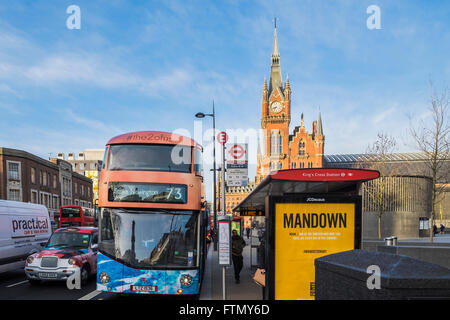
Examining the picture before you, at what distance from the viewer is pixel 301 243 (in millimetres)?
6152

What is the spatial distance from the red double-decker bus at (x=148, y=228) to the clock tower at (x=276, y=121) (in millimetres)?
74129

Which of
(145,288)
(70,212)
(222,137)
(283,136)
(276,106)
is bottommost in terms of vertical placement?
(145,288)

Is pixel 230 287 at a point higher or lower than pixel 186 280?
lower

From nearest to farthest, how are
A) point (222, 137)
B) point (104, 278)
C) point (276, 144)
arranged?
point (104, 278) → point (222, 137) → point (276, 144)

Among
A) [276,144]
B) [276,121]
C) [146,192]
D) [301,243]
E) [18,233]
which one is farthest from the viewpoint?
[276,121]

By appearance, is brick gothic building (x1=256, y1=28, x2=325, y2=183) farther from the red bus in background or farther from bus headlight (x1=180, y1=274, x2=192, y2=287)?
bus headlight (x1=180, y1=274, x2=192, y2=287)

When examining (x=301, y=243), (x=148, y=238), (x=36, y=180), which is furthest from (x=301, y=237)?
(x=36, y=180)

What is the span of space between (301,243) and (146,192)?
373 cm

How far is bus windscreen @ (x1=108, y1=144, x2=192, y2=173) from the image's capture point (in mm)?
7719

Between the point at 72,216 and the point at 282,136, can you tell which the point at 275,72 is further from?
the point at 72,216

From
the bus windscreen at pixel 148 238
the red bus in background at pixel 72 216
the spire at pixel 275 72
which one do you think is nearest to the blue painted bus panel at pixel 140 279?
the bus windscreen at pixel 148 238

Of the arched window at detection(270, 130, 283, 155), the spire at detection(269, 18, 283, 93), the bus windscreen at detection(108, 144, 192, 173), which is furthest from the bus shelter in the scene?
the spire at detection(269, 18, 283, 93)
